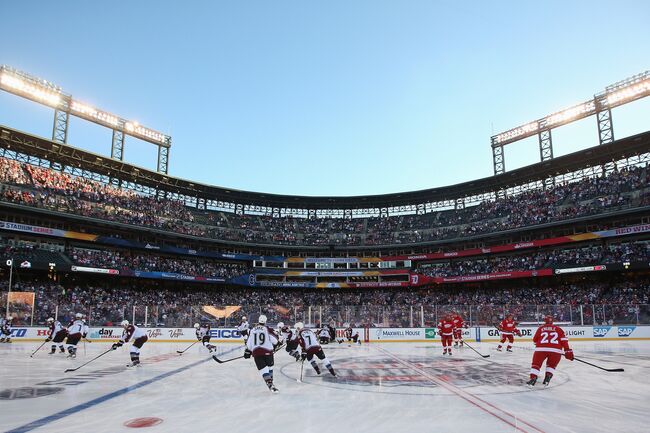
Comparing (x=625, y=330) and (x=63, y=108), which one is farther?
(x=63, y=108)

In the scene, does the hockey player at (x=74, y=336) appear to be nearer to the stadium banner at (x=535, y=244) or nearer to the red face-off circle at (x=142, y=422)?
the red face-off circle at (x=142, y=422)

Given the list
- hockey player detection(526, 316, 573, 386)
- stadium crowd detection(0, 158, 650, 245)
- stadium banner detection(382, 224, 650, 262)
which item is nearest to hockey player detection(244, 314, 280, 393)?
hockey player detection(526, 316, 573, 386)

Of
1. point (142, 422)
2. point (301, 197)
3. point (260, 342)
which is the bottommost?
point (142, 422)

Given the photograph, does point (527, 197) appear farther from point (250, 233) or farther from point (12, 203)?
point (12, 203)

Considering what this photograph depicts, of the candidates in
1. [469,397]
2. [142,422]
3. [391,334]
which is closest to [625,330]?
[391,334]

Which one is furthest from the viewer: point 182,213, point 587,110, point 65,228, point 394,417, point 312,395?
point 182,213

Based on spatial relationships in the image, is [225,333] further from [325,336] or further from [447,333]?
[447,333]

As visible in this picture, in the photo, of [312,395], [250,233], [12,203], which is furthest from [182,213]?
[312,395]

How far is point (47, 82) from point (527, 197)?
56135 millimetres

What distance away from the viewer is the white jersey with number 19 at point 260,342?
12.4 metres

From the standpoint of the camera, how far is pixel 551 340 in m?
12.9

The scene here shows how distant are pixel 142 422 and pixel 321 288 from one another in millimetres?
53310

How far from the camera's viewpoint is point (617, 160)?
4869 cm

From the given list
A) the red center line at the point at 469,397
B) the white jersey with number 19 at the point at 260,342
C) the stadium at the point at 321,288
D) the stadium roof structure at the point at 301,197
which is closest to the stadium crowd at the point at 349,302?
the stadium at the point at 321,288
